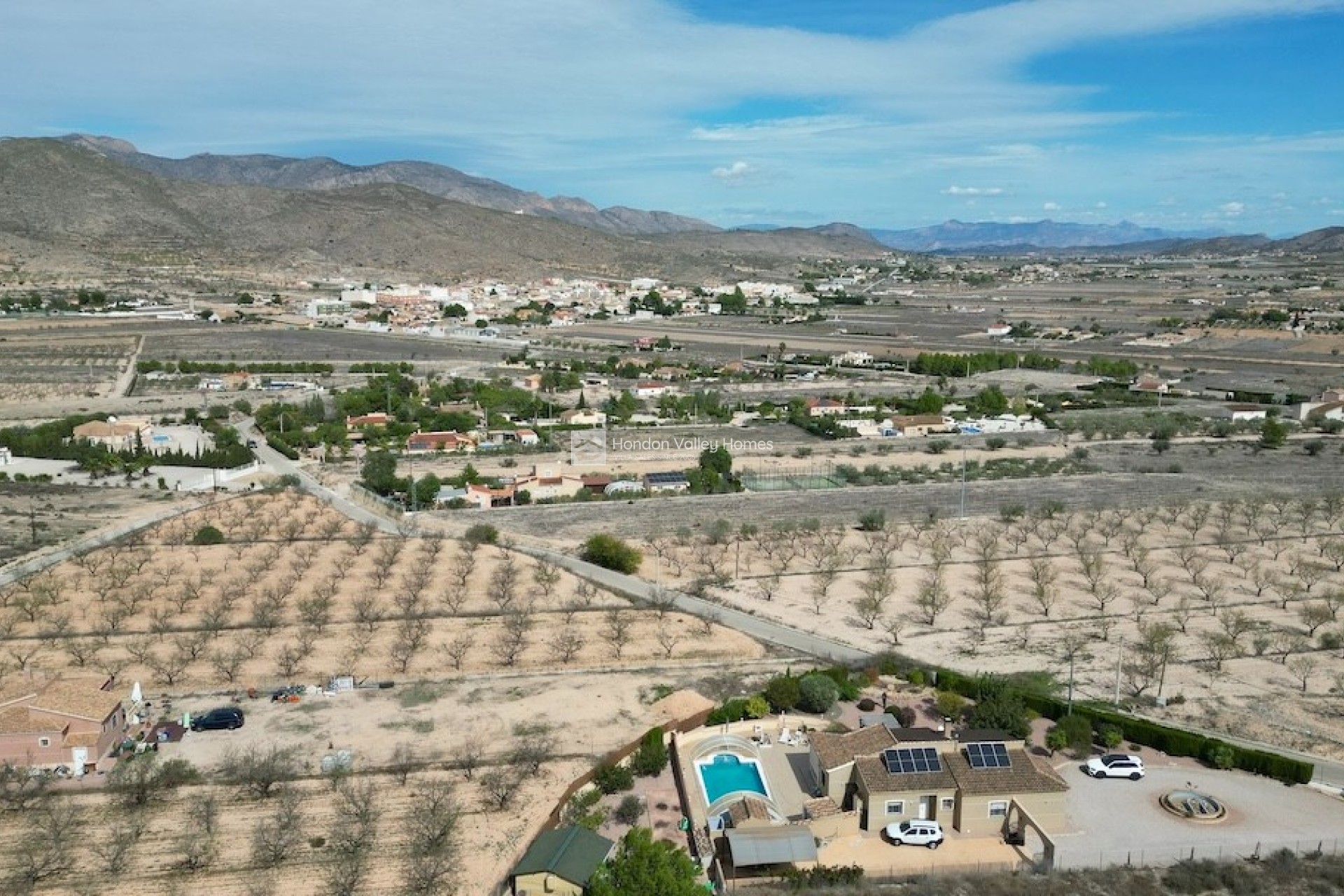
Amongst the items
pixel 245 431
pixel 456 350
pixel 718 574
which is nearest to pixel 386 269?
pixel 456 350

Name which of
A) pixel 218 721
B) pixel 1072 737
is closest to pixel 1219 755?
pixel 1072 737

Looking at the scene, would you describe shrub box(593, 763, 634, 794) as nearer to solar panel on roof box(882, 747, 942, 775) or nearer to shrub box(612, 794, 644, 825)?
shrub box(612, 794, 644, 825)

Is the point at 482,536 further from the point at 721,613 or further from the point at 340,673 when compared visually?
the point at 340,673

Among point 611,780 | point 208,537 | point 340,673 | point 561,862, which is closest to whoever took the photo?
point 561,862

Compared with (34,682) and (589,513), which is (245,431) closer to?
(589,513)

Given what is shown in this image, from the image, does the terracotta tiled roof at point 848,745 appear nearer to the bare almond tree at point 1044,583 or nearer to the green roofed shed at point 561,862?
the green roofed shed at point 561,862
